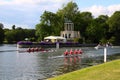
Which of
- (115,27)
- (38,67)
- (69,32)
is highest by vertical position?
(115,27)

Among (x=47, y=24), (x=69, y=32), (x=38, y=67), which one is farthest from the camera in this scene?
(x=69, y=32)

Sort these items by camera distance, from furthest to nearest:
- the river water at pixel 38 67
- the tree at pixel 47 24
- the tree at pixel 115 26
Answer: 1. the tree at pixel 115 26
2. the tree at pixel 47 24
3. the river water at pixel 38 67

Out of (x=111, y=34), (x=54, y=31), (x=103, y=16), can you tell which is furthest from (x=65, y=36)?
(x=103, y=16)

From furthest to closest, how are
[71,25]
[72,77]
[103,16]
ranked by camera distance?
[103,16]
[71,25]
[72,77]

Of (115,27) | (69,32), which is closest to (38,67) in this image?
(69,32)

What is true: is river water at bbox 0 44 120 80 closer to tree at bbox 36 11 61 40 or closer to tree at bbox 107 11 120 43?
tree at bbox 36 11 61 40

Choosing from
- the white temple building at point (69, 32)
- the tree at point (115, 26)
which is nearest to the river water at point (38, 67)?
the white temple building at point (69, 32)

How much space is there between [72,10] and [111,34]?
73.6 feet

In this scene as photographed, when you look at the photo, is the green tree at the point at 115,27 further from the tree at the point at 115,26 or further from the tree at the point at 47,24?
the tree at the point at 47,24

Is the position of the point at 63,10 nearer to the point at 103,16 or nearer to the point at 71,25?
the point at 71,25

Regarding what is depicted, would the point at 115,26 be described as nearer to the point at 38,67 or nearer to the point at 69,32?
the point at 69,32

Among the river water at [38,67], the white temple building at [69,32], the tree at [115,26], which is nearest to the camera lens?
the river water at [38,67]

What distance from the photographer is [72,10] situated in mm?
161875

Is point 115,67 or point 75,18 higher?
point 75,18
